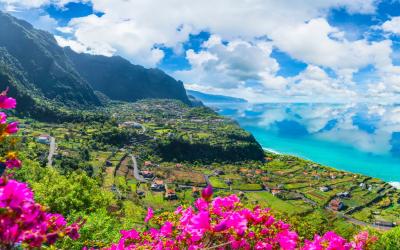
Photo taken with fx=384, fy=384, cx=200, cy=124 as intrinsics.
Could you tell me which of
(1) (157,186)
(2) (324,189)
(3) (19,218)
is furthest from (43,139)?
(3) (19,218)

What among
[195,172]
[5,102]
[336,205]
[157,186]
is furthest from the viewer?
[195,172]

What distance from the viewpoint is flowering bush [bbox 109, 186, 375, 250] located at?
572 cm

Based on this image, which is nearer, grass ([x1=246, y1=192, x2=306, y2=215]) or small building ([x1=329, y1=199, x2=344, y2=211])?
grass ([x1=246, y1=192, x2=306, y2=215])

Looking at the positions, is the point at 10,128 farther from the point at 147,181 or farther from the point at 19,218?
the point at 147,181

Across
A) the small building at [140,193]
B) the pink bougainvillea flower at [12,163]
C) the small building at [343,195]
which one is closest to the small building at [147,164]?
the small building at [140,193]

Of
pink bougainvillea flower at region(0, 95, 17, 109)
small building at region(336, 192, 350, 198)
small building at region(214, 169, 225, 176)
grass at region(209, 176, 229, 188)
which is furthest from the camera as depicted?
small building at region(214, 169, 225, 176)

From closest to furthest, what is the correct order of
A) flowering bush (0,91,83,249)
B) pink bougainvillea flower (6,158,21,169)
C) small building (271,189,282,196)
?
1. flowering bush (0,91,83,249)
2. pink bougainvillea flower (6,158,21,169)
3. small building (271,189,282,196)

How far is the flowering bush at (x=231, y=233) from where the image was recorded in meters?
5.72

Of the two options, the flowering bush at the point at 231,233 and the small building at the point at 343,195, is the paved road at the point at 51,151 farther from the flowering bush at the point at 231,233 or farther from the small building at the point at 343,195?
the flowering bush at the point at 231,233

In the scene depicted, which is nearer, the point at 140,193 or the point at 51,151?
the point at 140,193

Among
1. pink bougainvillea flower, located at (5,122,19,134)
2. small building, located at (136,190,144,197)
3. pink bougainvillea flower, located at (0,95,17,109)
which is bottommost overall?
small building, located at (136,190,144,197)

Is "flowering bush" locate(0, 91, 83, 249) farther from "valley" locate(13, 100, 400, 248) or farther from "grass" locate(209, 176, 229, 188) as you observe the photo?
"grass" locate(209, 176, 229, 188)

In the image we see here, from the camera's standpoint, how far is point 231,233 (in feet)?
21.9

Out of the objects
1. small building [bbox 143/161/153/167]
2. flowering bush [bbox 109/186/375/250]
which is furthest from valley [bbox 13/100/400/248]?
flowering bush [bbox 109/186/375/250]
